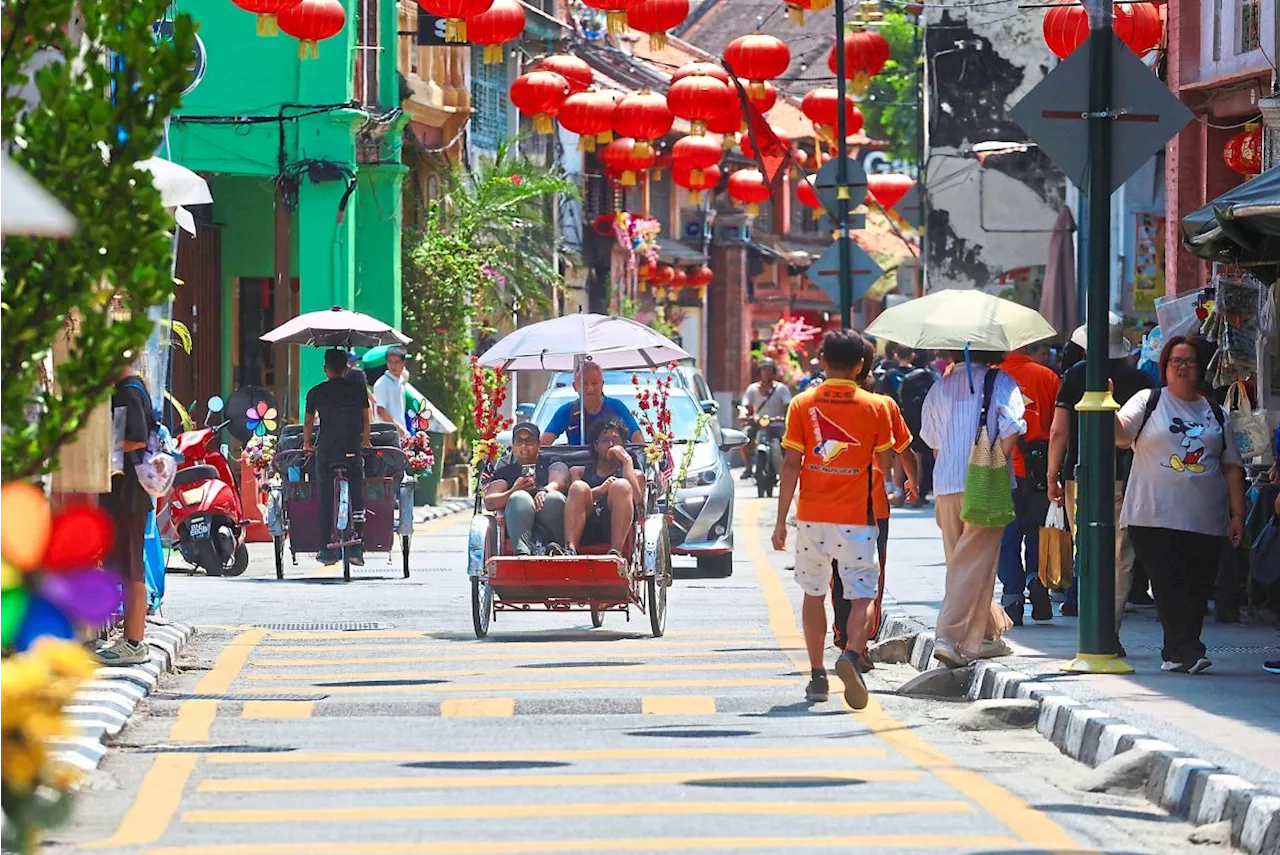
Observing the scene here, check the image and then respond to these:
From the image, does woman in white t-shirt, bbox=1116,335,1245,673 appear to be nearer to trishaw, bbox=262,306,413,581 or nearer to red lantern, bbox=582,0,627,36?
trishaw, bbox=262,306,413,581

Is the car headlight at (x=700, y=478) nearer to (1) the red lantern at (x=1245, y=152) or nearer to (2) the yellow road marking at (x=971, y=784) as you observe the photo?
(1) the red lantern at (x=1245, y=152)

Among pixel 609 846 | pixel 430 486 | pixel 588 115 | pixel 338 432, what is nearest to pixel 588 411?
pixel 338 432

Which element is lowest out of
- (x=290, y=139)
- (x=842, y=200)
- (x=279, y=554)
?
(x=279, y=554)

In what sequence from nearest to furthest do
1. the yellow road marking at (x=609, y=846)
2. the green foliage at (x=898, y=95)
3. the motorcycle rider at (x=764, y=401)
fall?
the yellow road marking at (x=609, y=846) → the motorcycle rider at (x=764, y=401) → the green foliage at (x=898, y=95)

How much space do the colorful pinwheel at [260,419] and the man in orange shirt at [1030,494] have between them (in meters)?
8.12

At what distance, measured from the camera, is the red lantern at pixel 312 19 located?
24.7 metres

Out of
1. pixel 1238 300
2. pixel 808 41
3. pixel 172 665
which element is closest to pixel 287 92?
pixel 1238 300

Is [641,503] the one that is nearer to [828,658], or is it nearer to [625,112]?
[828,658]

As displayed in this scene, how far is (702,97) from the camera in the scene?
27719 mm

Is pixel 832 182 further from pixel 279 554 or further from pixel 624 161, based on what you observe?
pixel 279 554

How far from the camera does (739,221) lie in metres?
76.4

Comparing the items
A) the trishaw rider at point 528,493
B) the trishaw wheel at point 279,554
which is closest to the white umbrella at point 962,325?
the trishaw rider at point 528,493

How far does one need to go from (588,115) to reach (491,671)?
16.7 m

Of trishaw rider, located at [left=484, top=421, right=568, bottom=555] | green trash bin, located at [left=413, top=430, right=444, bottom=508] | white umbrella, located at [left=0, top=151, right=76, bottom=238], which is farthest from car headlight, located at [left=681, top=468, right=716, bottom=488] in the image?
white umbrella, located at [left=0, top=151, right=76, bottom=238]
